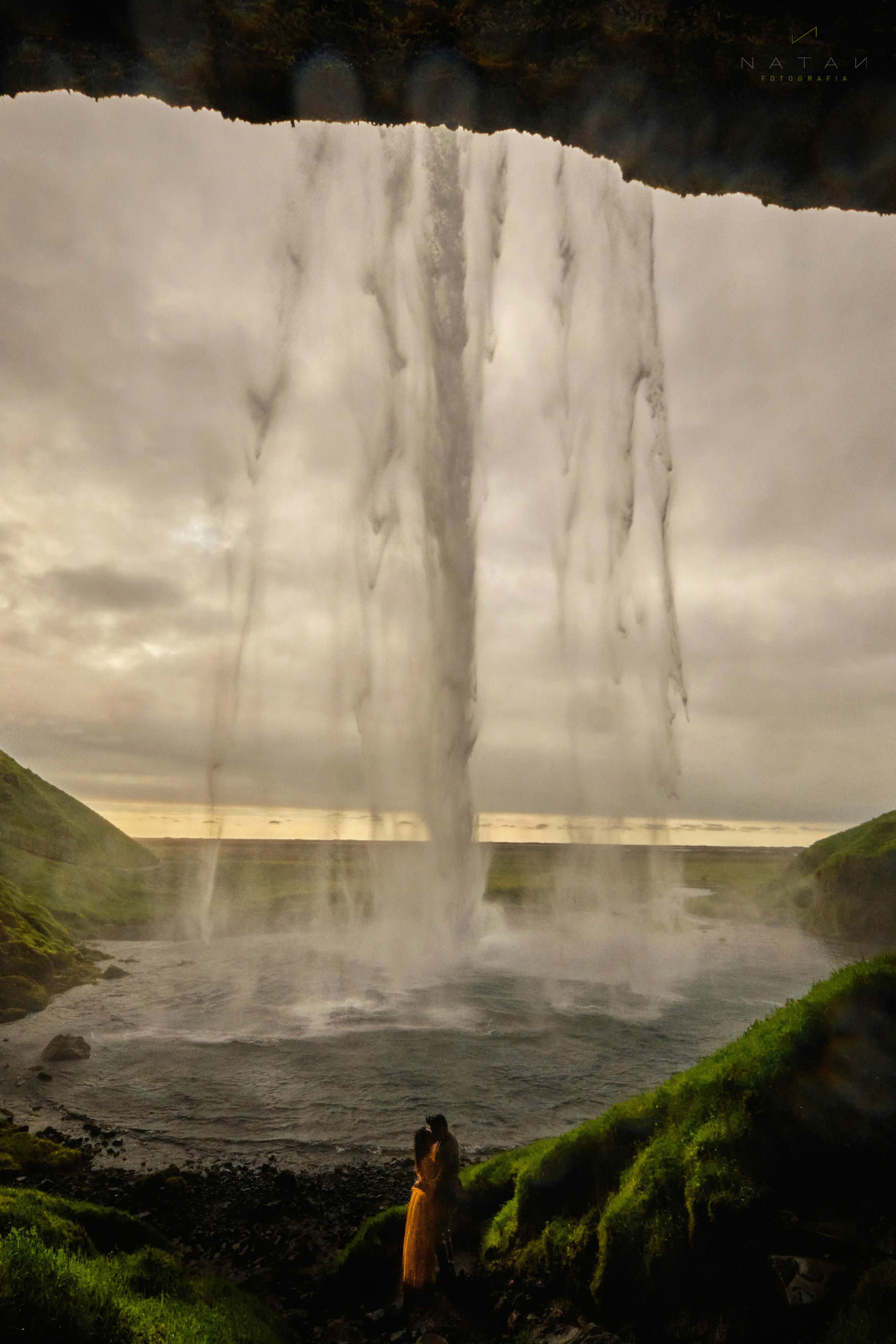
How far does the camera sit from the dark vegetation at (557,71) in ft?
33.8

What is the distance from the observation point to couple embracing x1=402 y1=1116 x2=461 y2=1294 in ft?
31.4

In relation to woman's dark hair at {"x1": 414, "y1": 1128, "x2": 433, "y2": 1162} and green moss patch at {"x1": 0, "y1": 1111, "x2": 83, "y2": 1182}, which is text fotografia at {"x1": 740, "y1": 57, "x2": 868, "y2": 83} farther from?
green moss patch at {"x1": 0, "y1": 1111, "x2": 83, "y2": 1182}

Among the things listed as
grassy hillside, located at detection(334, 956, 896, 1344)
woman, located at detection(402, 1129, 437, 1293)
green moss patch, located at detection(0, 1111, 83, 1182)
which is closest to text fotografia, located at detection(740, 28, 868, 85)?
grassy hillside, located at detection(334, 956, 896, 1344)

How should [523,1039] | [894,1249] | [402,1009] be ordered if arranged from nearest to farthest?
[894,1249] → [523,1039] → [402,1009]

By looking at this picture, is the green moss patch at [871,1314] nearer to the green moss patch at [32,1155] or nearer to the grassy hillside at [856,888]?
the green moss patch at [32,1155]

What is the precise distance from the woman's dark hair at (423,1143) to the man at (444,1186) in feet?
0.25

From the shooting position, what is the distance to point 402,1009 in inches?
1314

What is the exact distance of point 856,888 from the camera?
5669 cm

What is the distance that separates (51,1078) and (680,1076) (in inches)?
876

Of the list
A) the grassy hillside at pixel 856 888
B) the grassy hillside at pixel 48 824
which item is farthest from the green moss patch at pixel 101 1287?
the grassy hillside at pixel 48 824

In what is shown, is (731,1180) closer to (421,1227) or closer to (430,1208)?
(430,1208)

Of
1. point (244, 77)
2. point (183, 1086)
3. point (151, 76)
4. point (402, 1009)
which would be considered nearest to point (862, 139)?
point (244, 77)

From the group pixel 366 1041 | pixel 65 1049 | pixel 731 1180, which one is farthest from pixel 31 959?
pixel 731 1180

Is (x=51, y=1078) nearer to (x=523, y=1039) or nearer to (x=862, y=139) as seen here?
(x=523, y=1039)
